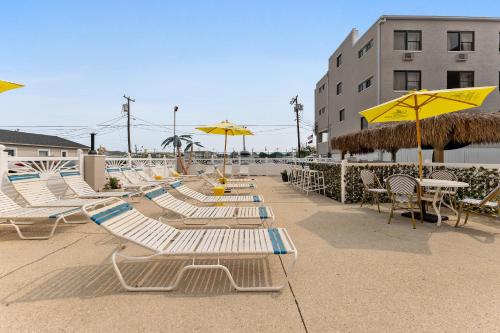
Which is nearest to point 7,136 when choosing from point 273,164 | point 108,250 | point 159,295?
point 273,164

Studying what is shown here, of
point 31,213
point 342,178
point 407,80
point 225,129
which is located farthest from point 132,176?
point 407,80

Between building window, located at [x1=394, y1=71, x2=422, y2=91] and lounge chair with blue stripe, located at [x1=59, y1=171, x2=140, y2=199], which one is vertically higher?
building window, located at [x1=394, y1=71, x2=422, y2=91]

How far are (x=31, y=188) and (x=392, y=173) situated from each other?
8960 millimetres

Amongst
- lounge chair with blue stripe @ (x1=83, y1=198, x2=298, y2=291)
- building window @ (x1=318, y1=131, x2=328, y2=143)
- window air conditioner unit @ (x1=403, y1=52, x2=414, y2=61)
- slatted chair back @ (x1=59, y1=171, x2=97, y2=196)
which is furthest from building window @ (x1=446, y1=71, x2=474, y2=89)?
slatted chair back @ (x1=59, y1=171, x2=97, y2=196)

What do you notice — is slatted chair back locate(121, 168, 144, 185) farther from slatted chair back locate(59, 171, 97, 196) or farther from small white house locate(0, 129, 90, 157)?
small white house locate(0, 129, 90, 157)

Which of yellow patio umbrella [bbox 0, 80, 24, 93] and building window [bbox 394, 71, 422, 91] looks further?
building window [bbox 394, 71, 422, 91]

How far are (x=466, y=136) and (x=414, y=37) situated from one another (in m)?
15.0

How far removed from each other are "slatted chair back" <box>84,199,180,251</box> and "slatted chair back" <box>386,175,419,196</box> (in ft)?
13.9

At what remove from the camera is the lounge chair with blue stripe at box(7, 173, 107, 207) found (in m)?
5.68

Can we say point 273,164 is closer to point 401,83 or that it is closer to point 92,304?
point 401,83

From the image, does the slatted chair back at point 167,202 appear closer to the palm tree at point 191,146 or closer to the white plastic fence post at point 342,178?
the white plastic fence post at point 342,178

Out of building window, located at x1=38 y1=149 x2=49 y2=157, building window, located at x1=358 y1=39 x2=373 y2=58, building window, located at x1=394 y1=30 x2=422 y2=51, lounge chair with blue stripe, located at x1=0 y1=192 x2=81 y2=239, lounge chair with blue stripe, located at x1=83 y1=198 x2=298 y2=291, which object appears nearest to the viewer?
lounge chair with blue stripe, located at x1=83 y1=198 x2=298 y2=291

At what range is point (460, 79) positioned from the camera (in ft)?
64.6

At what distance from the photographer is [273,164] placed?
21547 mm
